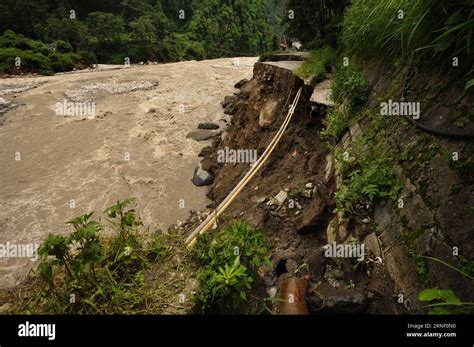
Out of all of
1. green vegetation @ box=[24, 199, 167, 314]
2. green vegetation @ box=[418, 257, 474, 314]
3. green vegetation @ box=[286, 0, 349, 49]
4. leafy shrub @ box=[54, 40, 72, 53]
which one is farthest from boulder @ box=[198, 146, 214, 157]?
leafy shrub @ box=[54, 40, 72, 53]

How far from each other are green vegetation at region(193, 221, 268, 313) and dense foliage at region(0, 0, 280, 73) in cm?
2017

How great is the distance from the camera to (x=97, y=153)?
10.4m

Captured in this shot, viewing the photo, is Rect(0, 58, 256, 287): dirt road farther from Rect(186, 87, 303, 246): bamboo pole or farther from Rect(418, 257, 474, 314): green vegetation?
Rect(418, 257, 474, 314): green vegetation

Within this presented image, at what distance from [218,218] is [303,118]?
326cm

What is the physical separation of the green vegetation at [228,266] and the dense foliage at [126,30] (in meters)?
20.2

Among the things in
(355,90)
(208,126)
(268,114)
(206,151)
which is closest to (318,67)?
(268,114)

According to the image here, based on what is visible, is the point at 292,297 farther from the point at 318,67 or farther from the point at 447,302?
the point at 318,67

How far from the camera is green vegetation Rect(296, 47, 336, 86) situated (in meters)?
7.20

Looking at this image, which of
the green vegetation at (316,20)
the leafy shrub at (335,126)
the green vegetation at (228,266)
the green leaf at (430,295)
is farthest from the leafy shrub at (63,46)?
the green leaf at (430,295)

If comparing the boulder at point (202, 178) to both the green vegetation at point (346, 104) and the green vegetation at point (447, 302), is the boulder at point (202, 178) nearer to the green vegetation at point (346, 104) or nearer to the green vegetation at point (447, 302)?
the green vegetation at point (346, 104)

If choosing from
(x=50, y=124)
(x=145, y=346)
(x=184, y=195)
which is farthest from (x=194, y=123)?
(x=145, y=346)

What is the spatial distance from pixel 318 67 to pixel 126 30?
40781 mm

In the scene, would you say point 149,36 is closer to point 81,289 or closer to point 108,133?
point 108,133

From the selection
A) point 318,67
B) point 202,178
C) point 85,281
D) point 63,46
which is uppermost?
point 63,46
